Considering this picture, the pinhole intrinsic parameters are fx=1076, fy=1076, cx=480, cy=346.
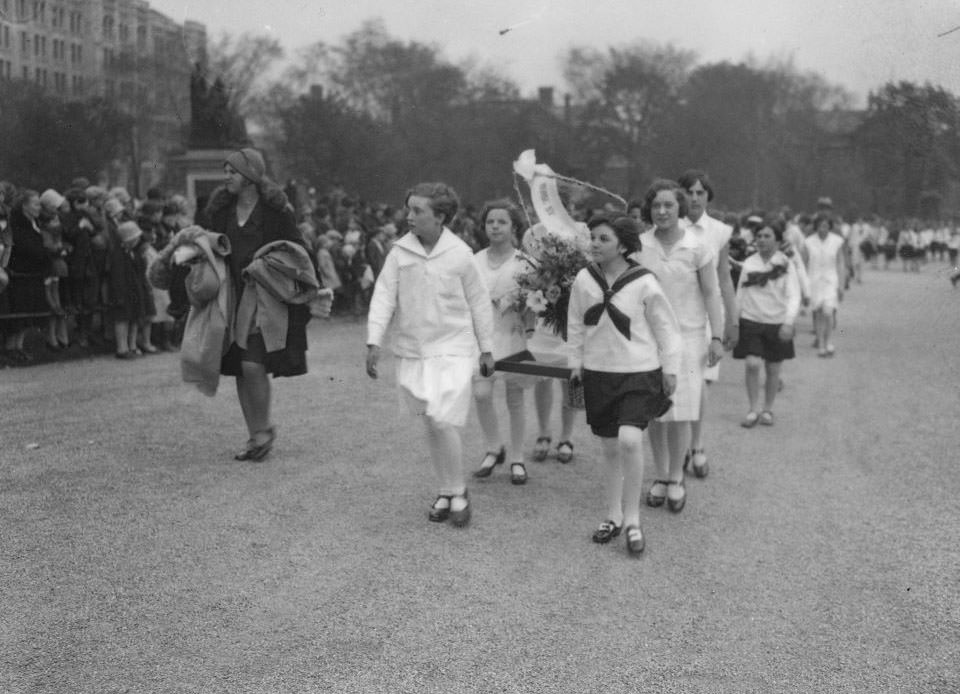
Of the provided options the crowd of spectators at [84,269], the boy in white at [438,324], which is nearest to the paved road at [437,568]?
the boy in white at [438,324]

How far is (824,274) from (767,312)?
559 cm

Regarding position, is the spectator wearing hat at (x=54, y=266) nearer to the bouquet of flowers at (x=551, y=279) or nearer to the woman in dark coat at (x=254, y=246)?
the woman in dark coat at (x=254, y=246)

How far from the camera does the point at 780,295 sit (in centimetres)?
1056

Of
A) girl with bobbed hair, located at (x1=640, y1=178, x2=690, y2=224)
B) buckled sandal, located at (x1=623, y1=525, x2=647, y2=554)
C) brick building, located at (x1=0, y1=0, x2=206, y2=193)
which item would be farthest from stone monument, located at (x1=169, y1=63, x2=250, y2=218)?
buckled sandal, located at (x1=623, y1=525, x2=647, y2=554)

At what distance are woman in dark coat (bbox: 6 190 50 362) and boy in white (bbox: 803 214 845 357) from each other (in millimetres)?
10162

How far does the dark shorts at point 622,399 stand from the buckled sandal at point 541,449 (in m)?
2.14

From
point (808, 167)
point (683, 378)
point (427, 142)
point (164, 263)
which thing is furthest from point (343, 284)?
point (808, 167)

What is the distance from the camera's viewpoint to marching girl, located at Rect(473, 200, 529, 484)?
7.46 meters

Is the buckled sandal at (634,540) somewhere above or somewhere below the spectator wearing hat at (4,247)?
below

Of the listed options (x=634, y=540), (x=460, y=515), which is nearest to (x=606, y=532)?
(x=634, y=540)

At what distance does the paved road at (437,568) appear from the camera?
422cm

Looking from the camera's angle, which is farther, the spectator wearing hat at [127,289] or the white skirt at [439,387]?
the spectator wearing hat at [127,289]

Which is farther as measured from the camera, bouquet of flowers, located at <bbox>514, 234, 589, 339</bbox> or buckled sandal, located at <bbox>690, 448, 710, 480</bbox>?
buckled sandal, located at <bbox>690, 448, 710, 480</bbox>

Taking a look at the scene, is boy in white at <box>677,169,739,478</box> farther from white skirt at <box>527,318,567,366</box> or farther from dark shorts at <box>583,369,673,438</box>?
dark shorts at <box>583,369,673,438</box>
